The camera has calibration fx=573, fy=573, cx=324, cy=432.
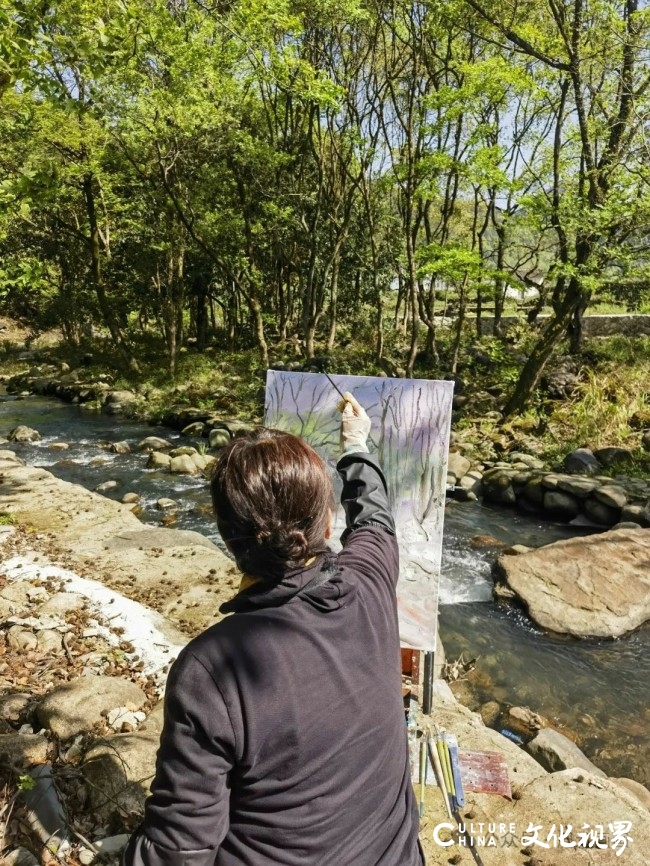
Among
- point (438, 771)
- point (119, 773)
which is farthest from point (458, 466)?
point (119, 773)

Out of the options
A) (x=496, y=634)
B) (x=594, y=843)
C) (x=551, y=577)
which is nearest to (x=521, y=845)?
(x=594, y=843)

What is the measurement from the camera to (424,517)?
11.9 feet

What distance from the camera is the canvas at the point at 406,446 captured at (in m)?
3.50

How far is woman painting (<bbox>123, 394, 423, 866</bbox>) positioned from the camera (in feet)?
3.80

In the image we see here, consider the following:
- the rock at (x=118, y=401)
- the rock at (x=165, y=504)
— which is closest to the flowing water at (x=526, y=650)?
the rock at (x=165, y=504)

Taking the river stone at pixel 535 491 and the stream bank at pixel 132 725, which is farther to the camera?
the river stone at pixel 535 491

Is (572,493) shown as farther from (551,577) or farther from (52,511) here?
(52,511)

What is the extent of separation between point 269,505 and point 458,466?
923cm

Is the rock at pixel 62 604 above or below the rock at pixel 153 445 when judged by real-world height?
above

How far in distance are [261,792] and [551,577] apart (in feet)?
18.6

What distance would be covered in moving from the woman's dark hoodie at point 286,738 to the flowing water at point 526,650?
375 cm

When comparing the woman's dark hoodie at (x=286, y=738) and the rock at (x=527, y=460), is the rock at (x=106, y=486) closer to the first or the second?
the rock at (x=527, y=460)

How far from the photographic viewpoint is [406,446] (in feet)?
11.8

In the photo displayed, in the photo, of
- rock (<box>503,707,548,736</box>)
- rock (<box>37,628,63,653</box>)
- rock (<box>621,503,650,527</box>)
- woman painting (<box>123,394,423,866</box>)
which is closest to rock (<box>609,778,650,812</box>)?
rock (<box>503,707,548,736</box>)
